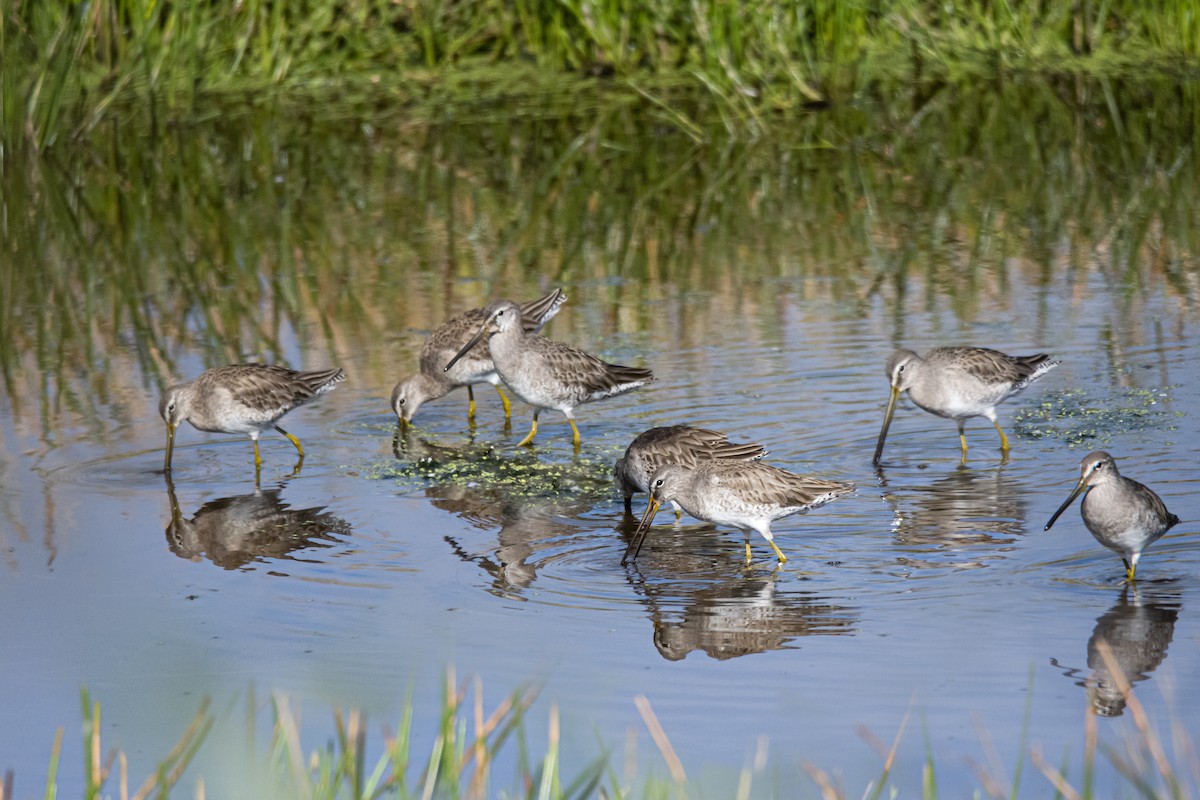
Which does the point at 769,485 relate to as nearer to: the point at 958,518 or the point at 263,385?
the point at 958,518

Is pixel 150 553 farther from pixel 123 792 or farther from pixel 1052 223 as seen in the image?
pixel 1052 223

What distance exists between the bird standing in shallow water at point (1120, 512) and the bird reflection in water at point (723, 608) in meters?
1.01

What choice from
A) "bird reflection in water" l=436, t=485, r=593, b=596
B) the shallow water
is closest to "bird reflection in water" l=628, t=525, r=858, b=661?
the shallow water

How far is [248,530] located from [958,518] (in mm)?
3137

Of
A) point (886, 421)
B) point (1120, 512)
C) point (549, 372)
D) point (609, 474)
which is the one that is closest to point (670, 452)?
point (609, 474)

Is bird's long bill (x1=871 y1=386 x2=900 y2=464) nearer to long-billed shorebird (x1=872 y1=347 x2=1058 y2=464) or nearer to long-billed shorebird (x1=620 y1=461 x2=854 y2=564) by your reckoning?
long-billed shorebird (x1=872 y1=347 x2=1058 y2=464)

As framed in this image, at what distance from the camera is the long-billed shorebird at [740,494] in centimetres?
724

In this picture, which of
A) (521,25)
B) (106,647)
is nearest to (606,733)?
(106,647)

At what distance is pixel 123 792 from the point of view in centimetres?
363

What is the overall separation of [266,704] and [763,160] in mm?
11506

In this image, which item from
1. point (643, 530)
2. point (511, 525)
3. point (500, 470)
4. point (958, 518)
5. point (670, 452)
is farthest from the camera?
point (500, 470)

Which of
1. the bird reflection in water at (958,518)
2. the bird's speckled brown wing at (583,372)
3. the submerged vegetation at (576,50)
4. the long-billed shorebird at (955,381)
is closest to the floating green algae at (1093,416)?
the long-billed shorebird at (955,381)

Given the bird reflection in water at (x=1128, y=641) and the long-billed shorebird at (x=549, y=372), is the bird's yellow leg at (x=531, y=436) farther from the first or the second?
the bird reflection in water at (x=1128, y=641)

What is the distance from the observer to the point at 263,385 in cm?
914
